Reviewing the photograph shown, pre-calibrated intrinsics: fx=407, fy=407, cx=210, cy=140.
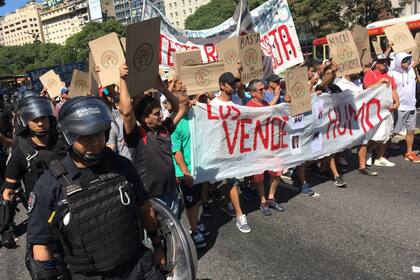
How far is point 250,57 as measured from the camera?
5930mm

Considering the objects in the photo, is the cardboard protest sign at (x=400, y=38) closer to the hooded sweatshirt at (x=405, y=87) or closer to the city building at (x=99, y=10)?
the hooded sweatshirt at (x=405, y=87)

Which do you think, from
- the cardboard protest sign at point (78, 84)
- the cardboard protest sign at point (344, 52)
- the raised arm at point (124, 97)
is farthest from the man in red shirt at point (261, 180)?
the cardboard protest sign at point (78, 84)

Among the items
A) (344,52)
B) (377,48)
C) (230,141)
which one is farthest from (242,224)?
(377,48)

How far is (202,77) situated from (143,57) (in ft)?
7.33

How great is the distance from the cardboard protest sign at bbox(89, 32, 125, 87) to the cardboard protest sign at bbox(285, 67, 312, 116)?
6.81 feet

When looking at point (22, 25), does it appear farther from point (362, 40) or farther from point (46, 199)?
point (46, 199)

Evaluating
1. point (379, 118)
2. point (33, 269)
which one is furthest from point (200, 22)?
point (33, 269)

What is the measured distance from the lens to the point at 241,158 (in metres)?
5.10

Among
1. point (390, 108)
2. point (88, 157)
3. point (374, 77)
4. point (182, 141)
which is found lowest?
point (390, 108)

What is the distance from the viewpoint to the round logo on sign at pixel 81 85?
22.3 feet

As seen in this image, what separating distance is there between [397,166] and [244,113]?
307 centimetres

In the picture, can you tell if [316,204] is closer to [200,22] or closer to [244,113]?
[244,113]

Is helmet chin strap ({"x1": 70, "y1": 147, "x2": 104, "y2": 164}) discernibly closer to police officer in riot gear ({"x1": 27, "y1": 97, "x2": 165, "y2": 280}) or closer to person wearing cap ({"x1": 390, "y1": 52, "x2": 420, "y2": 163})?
police officer in riot gear ({"x1": 27, "y1": 97, "x2": 165, "y2": 280})

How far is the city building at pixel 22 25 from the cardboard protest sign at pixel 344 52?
175624mm
